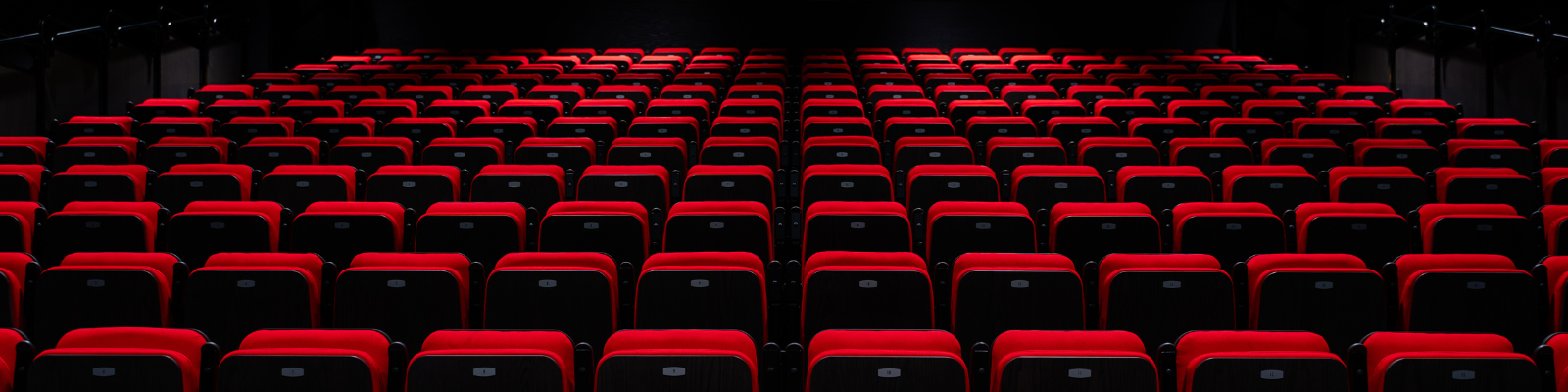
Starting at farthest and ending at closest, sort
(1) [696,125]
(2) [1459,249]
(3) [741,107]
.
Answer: (3) [741,107]
(1) [696,125]
(2) [1459,249]

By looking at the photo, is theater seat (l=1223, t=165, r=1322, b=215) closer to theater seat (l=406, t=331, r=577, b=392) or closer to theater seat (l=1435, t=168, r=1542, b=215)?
theater seat (l=1435, t=168, r=1542, b=215)

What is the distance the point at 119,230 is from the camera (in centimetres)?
345

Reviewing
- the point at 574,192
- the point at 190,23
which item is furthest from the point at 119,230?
the point at 190,23

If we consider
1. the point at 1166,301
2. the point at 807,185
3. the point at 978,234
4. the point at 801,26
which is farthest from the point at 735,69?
the point at 1166,301

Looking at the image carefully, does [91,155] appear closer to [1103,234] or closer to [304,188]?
[304,188]

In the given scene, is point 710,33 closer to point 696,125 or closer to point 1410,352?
point 696,125

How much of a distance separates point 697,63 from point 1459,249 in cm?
625

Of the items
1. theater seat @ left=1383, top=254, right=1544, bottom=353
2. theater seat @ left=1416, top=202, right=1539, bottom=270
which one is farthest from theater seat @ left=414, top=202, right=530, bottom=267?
theater seat @ left=1416, top=202, right=1539, bottom=270

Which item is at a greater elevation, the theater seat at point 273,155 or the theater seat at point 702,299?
the theater seat at point 273,155

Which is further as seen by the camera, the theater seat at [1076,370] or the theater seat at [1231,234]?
the theater seat at [1231,234]

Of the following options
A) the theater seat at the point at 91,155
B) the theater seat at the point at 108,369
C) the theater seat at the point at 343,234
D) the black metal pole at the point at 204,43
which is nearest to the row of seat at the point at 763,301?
the theater seat at the point at 343,234

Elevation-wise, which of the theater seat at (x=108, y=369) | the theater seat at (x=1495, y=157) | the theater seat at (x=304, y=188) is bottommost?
the theater seat at (x=108, y=369)

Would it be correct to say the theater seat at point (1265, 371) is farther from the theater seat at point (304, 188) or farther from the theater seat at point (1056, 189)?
the theater seat at point (304, 188)

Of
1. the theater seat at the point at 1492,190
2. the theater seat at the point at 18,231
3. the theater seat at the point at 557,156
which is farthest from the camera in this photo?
the theater seat at the point at 557,156
